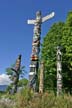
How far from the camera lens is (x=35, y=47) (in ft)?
79.5

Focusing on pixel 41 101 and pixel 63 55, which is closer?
pixel 41 101

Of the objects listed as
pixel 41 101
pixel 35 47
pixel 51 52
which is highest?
pixel 51 52

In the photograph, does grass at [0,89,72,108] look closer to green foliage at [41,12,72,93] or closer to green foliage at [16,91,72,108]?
green foliage at [16,91,72,108]

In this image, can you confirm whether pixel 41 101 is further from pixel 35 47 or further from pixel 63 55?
pixel 63 55

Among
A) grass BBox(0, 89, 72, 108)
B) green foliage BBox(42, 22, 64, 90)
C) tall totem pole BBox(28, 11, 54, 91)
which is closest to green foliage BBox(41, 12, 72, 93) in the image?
green foliage BBox(42, 22, 64, 90)

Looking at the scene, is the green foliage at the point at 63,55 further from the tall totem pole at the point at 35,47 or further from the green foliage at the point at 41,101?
the green foliage at the point at 41,101

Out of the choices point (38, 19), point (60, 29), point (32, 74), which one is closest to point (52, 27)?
point (60, 29)

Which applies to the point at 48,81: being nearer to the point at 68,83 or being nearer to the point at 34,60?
the point at 68,83

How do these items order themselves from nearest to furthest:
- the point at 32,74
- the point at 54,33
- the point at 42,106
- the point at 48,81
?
1. the point at 42,106
2. the point at 32,74
3. the point at 48,81
4. the point at 54,33

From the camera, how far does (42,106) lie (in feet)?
36.8

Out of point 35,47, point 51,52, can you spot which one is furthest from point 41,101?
point 51,52

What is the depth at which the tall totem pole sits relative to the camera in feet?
75.4

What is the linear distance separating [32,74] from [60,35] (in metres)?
20.8

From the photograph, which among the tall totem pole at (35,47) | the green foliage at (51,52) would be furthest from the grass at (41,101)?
the green foliage at (51,52)
